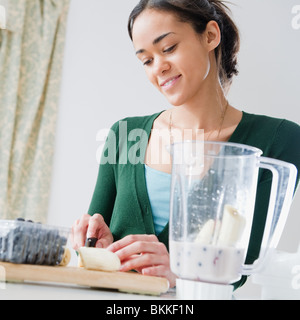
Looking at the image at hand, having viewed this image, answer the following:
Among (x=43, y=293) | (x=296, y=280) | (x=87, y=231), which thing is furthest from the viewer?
(x=87, y=231)

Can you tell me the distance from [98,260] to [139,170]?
0.63m

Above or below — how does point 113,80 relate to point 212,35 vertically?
above

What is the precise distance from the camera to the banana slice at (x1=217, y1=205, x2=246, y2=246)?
21.0 inches

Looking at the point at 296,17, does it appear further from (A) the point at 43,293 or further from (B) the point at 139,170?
(A) the point at 43,293

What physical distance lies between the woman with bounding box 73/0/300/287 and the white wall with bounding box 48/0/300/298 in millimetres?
1361

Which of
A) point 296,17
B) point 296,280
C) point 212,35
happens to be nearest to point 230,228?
point 296,280

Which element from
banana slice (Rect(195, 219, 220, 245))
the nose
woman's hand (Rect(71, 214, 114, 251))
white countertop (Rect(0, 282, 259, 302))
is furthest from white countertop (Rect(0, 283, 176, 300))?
the nose

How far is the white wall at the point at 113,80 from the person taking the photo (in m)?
2.70

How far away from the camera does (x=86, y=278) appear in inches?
22.2

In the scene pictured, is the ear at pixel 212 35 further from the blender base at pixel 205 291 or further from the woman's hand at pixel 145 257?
the blender base at pixel 205 291

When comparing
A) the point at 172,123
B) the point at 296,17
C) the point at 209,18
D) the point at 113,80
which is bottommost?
the point at 172,123

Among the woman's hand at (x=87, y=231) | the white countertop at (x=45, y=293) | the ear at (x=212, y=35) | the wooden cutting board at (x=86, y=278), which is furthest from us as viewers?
the ear at (x=212, y=35)

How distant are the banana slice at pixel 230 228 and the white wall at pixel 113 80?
223cm

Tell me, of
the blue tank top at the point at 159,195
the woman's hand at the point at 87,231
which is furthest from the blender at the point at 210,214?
the blue tank top at the point at 159,195
